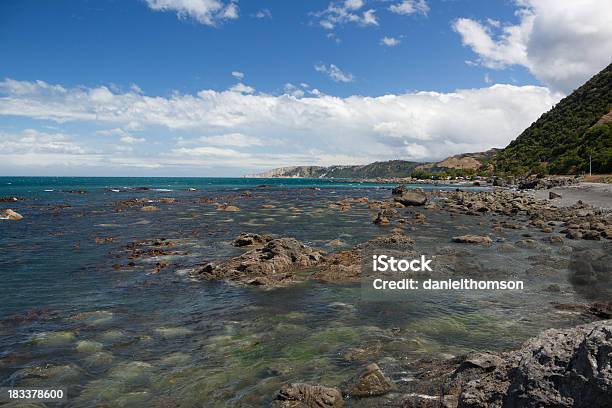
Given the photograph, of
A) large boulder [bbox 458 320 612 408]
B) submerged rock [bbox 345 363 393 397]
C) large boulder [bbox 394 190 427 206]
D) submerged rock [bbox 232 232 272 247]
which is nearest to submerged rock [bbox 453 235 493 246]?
submerged rock [bbox 232 232 272 247]

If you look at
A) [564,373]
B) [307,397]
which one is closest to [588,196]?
[307,397]

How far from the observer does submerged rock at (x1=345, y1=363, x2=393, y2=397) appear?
9.46 m

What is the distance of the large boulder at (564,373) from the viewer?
5078mm

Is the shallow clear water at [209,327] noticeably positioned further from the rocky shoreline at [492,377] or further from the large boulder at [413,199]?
the large boulder at [413,199]

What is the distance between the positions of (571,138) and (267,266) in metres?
153

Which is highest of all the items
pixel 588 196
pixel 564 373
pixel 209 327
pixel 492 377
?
pixel 588 196

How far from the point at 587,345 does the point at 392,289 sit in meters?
14.5

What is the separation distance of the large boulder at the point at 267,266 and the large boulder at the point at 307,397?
10688mm

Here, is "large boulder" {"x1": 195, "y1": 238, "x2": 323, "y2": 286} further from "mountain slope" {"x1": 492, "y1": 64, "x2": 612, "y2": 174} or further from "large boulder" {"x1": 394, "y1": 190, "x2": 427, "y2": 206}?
"mountain slope" {"x1": 492, "y1": 64, "x2": 612, "y2": 174}

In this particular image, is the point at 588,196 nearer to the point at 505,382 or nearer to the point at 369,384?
the point at 369,384

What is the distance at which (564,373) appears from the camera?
556 centimetres

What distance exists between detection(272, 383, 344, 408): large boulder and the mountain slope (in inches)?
4481

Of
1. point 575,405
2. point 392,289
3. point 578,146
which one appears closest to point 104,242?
point 392,289

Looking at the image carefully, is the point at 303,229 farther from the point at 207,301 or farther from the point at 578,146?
the point at 578,146
